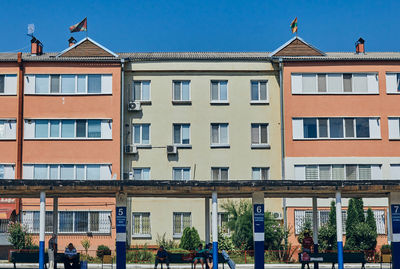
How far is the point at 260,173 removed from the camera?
131 ft

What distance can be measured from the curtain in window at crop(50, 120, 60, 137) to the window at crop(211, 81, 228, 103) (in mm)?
9473

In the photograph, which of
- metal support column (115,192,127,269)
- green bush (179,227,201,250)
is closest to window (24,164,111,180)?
green bush (179,227,201,250)

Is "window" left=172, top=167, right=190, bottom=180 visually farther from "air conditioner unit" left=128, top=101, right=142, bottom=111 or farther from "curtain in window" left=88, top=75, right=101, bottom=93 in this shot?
"curtain in window" left=88, top=75, right=101, bottom=93

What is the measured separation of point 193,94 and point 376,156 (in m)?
11.6

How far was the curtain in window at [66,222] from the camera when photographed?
38.1 m

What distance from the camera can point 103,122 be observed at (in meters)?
39.2

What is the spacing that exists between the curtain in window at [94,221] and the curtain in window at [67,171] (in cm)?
246

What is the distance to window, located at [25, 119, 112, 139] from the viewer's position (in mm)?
38844

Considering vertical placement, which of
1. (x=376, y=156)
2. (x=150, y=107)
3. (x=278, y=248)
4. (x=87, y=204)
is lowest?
(x=278, y=248)

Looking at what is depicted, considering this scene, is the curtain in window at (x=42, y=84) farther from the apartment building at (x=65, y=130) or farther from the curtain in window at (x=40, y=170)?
the curtain in window at (x=40, y=170)

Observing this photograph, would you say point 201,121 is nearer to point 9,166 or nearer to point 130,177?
point 130,177

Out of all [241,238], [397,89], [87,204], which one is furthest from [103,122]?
[397,89]

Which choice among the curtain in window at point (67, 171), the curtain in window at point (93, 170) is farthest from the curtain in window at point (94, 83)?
the curtain in window at point (67, 171)

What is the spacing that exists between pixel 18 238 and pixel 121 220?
43.7ft
